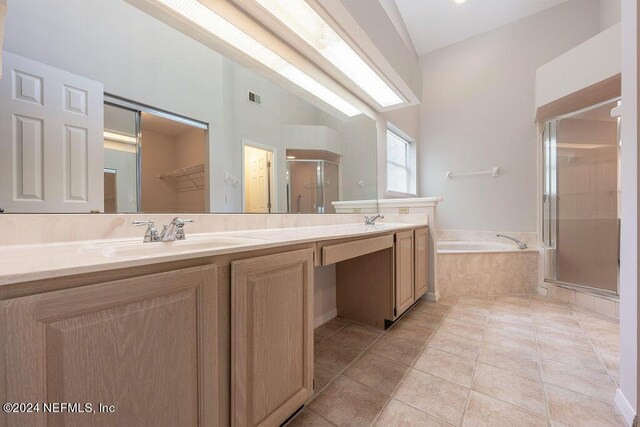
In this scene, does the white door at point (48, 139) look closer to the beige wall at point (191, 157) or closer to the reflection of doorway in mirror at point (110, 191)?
the reflection of doorway in mirror at point (110, 191)

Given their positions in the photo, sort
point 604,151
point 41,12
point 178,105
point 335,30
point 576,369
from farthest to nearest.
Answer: point 604,151 → point 335,30 → point 576,369 → point 178,105 → point 41,12

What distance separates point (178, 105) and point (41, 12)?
502 millimetres

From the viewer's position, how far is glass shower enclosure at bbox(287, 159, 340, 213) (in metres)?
1.91

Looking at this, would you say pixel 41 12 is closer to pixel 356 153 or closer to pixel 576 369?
pixel 356 153

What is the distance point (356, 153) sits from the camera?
8.77 feet

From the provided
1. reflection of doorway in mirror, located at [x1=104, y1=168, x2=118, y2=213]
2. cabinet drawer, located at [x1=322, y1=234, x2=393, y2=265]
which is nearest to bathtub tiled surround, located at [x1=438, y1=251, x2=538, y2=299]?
cabinet drawer, located at [x1=322, y1=234, x2=393, y2=265]

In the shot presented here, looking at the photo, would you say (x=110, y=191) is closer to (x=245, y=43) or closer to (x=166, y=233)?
(x=166, y=233)

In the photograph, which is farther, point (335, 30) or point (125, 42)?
point (335, 30)

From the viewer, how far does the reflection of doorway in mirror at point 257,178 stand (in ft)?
5.13

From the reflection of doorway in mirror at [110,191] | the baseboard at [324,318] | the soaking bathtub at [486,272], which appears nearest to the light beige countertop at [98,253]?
the reflection of doorway in mirror at [110,191]

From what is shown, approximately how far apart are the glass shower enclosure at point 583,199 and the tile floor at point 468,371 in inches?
24.6

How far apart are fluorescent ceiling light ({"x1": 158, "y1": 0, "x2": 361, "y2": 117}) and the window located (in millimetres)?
1665

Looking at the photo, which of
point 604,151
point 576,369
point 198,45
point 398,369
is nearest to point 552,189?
point 604,151

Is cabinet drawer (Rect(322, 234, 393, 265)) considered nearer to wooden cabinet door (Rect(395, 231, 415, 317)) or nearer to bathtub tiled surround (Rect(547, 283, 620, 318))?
wooden cabinet door (Rect(395, 231, 415, 317))
